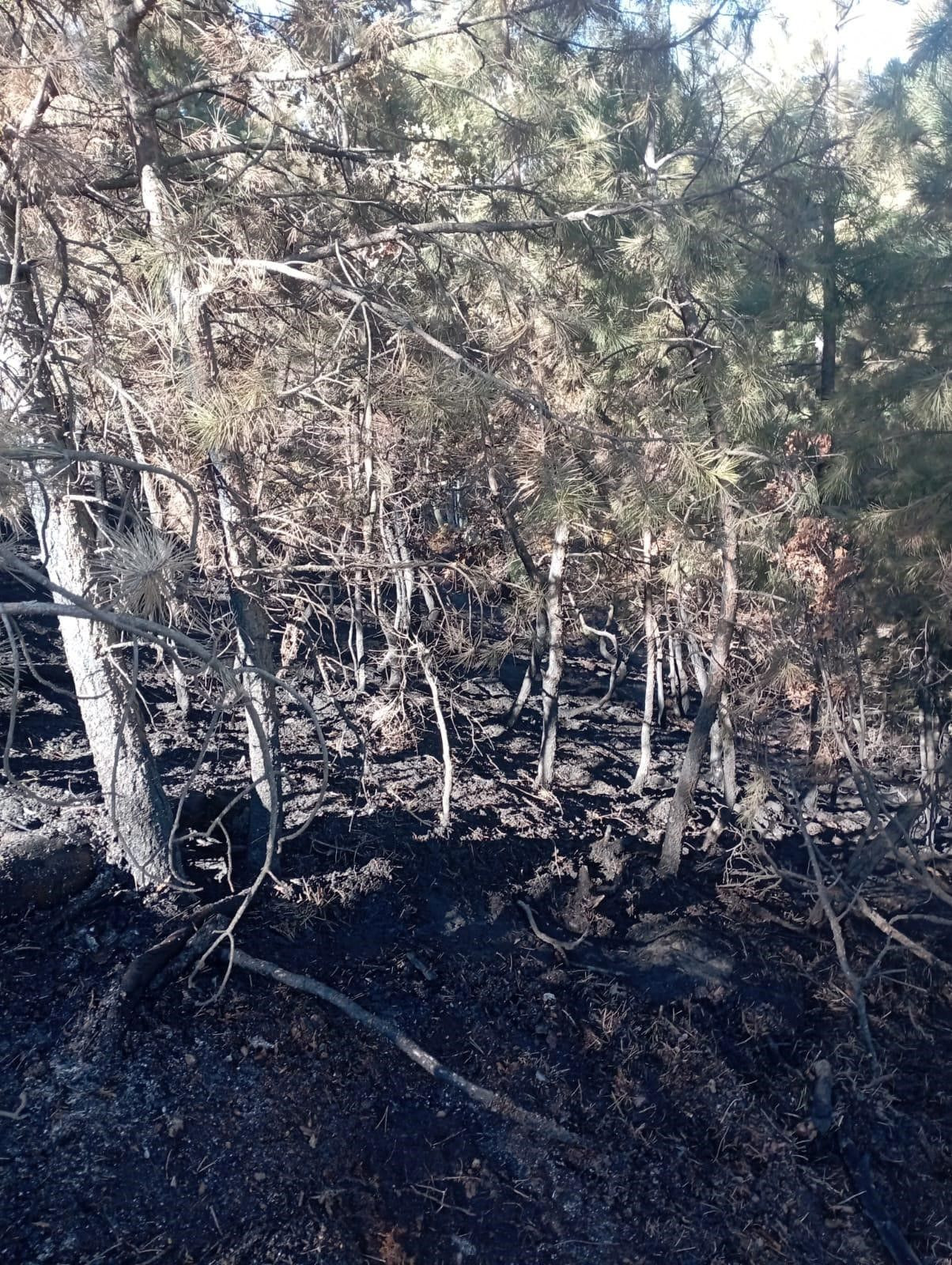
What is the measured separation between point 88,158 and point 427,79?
2.06 m

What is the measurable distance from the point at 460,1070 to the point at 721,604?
4156mm

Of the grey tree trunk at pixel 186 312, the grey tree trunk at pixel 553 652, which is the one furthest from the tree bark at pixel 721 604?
the grey tree trunk at pixel 186 312

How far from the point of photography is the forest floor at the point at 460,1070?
13.1 ft

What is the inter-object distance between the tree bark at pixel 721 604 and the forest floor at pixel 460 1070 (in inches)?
18.0

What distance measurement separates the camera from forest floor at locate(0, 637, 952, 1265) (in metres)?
4.00

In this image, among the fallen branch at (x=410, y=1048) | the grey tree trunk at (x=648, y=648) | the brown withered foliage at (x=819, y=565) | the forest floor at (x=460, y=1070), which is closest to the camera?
the forest floor at (x=460, y=1070)

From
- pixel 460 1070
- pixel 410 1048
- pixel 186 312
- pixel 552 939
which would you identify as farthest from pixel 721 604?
pixel 186 312

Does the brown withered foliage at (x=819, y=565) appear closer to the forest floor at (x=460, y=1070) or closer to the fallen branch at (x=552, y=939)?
the forest floor at (x=460, y=1070)

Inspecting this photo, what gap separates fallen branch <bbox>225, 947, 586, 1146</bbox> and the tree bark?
3181 mm

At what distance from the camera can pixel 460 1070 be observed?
503 centimetres

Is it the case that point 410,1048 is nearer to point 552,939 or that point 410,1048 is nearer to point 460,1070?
point 460,1070

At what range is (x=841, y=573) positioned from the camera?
7.18 meters

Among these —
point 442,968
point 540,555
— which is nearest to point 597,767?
point 540,555

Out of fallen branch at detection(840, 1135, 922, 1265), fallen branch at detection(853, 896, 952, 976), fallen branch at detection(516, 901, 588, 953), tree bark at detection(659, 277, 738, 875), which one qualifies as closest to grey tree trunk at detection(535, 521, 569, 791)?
tree bark at detection(659, 277, 738, 875)
